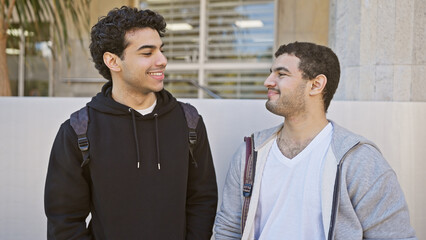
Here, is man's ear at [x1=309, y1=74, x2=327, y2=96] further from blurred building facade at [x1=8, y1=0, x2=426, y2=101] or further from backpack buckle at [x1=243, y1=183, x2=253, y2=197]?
blurred building facade at [x1=8, y1=0, x2=426, y2=101]

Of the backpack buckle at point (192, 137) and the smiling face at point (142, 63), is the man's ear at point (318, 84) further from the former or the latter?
the smiling face at point (142, 63)

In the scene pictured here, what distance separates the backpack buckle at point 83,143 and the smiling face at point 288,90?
2.62ft

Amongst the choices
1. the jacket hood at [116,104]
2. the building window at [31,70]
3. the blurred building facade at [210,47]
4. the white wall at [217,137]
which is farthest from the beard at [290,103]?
the building window at [31,70]

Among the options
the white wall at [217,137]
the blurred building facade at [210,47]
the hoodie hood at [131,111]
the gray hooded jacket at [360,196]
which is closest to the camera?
the gray hooded jacket at [360,196]

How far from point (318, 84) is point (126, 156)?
3.01 ft

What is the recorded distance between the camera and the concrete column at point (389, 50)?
2627mm

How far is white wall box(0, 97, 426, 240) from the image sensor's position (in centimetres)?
238

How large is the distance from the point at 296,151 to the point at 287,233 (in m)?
0.36

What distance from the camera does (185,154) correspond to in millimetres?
1760

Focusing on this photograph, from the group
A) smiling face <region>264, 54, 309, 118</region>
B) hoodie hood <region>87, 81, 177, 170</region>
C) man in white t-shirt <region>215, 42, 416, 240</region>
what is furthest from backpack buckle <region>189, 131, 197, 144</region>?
smiling face <region>264, 54, 309, 118</region>

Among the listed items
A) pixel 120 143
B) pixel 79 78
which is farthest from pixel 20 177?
pixel 79 78

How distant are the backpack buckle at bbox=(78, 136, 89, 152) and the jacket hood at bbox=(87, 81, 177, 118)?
0.51 ft

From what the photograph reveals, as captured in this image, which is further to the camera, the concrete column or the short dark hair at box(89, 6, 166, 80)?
the concrete column

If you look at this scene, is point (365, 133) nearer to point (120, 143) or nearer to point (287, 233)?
point (287, 233)
